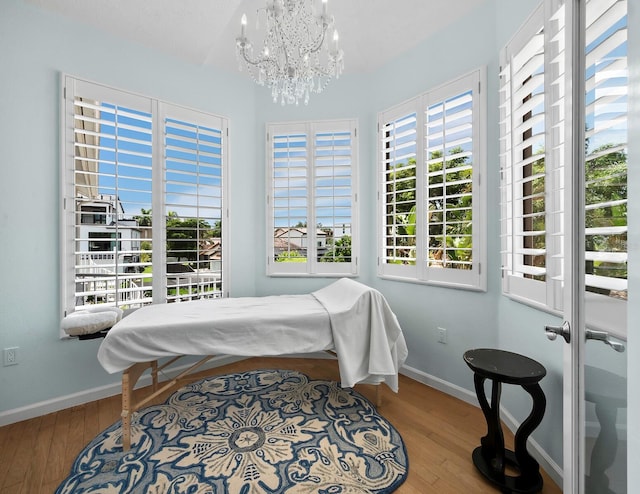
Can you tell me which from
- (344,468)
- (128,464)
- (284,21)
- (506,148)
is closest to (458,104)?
(506,148)

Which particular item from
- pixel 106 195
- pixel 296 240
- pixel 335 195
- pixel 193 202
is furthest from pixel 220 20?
pixel 296 240

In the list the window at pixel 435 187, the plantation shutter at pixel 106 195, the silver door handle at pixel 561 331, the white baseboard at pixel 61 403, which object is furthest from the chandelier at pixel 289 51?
the white baseboard at pixel 61 403

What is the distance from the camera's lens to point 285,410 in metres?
2.16

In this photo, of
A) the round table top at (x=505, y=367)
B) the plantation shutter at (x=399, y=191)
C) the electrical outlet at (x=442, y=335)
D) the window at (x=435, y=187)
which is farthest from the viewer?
the plantation shutter at (x=399, y=191)

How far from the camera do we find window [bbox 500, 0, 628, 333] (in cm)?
87

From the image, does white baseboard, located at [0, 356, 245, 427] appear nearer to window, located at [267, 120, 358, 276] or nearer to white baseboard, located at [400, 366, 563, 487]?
window, located at [267, 120, 358, 276]

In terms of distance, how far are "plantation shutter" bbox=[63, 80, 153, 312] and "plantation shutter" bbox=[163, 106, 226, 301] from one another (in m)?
0.19

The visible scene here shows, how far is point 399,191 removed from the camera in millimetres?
2768

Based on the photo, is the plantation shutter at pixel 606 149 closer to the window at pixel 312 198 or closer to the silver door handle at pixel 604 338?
the silver door handle at pixel 604 338

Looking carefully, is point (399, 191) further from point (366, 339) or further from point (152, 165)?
point (152, 165)

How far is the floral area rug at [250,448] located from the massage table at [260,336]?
0.18 meters

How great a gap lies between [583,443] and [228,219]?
2.85m

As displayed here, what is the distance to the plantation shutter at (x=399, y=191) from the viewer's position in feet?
8.82

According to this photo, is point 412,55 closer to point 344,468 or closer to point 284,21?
point 284,21
